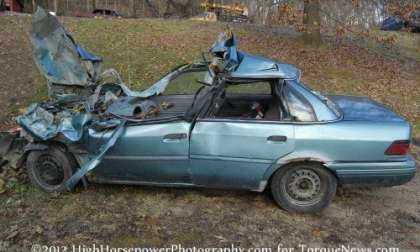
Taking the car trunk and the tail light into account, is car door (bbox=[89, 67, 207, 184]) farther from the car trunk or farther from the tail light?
the tail light

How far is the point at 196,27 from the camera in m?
15.7

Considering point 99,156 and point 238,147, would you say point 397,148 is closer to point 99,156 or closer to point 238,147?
point 238,147

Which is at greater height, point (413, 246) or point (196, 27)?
point (196, 27)

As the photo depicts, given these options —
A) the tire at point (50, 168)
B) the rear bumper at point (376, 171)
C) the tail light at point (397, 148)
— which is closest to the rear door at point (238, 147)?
the rear bumper at point (376, 171)

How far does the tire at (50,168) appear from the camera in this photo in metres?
4.42

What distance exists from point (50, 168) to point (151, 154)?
1216 mm

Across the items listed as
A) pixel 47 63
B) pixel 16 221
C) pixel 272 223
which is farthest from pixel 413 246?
pixel 47 63

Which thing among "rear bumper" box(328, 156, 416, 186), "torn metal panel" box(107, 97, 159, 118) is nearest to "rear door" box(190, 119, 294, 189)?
"rear bumper" box(328, 156, 416, 186)

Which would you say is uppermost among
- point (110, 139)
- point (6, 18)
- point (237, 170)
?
point (6, 18)

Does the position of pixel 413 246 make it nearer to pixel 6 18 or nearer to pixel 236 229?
pixel 236 229

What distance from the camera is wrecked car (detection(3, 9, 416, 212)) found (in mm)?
3936

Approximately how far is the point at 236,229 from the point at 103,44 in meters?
9.50

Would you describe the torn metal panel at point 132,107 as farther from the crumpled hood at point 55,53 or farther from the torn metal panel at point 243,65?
the torn metal panel at point 243,65

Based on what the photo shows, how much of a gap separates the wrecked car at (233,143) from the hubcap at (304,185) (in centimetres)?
1
